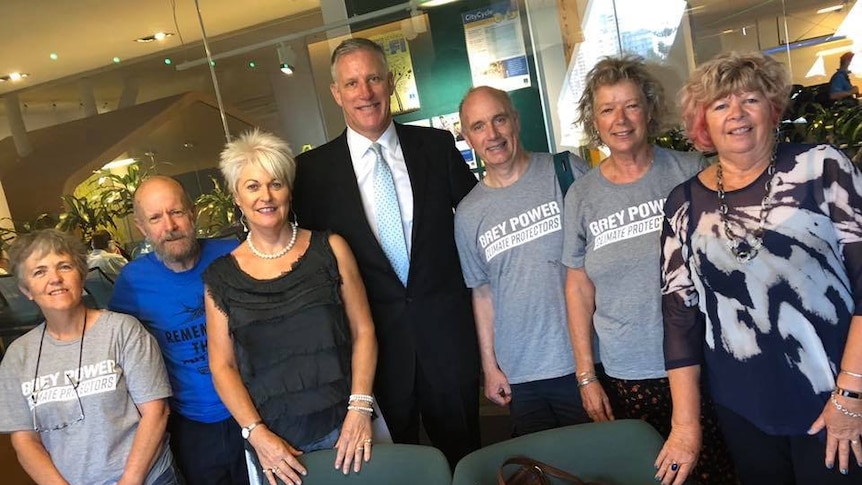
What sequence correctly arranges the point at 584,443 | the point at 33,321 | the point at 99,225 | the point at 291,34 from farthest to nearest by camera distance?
the point at 291,34 → the point at 99,225 → the point at 33,321 → the point at 584,443

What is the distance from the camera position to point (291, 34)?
5840mm

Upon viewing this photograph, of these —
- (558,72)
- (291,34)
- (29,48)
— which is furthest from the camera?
(29,48)

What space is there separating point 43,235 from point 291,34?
4.24 m

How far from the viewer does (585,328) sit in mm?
1919

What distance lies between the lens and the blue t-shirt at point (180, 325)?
2.13 m

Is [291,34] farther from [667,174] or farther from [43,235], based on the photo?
[667,174]

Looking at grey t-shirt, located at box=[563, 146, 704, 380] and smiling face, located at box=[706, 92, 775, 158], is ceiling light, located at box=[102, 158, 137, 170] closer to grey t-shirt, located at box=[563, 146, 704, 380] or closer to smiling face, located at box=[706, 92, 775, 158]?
grey t-shirt, located at box=[563, 146, 704, 380]

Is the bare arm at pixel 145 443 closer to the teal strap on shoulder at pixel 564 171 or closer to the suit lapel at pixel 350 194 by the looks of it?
the suit lapel at pixel 350 194

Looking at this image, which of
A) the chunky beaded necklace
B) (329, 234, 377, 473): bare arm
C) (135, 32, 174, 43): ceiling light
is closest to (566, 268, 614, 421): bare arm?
the chunky beaded necklace

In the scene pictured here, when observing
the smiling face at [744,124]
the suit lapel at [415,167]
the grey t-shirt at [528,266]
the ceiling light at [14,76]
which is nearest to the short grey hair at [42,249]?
the suit lapel at [415,167]

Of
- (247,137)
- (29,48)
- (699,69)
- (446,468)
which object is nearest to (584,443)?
(446,468)

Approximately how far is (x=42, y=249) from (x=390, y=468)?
127 centimetres

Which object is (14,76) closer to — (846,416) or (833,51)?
(833,51)

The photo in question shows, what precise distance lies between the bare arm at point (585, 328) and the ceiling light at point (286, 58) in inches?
179
